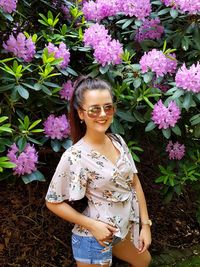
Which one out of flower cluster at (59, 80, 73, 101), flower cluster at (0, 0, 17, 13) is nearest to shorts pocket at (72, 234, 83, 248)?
flower cluster at (59, 80, 73, 101)

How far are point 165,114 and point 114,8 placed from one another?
2.76ft

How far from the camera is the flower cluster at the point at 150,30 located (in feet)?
10.3

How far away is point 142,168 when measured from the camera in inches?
149

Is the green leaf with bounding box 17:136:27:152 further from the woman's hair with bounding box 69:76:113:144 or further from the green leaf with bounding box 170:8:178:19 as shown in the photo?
the green leaf with bounding box 170:8:178:19

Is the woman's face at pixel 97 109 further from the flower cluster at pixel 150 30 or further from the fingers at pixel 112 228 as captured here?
the flower cluster at pixel 150 30

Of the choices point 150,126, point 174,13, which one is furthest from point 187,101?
point 174,13

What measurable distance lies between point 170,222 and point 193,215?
0.21 metres

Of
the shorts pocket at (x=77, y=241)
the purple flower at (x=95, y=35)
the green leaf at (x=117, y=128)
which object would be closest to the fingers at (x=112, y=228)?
the shorts pocket at (x=77, y=241)

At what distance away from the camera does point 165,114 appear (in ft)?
8.83

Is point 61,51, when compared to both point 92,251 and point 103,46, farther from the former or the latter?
point 92,251

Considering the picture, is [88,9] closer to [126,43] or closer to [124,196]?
[126,43]

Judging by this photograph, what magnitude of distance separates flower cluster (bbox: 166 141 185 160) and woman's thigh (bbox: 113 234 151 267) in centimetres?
69

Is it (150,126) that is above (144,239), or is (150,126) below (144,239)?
above

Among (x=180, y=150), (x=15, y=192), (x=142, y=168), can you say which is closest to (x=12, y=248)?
(x=15, y=192)
